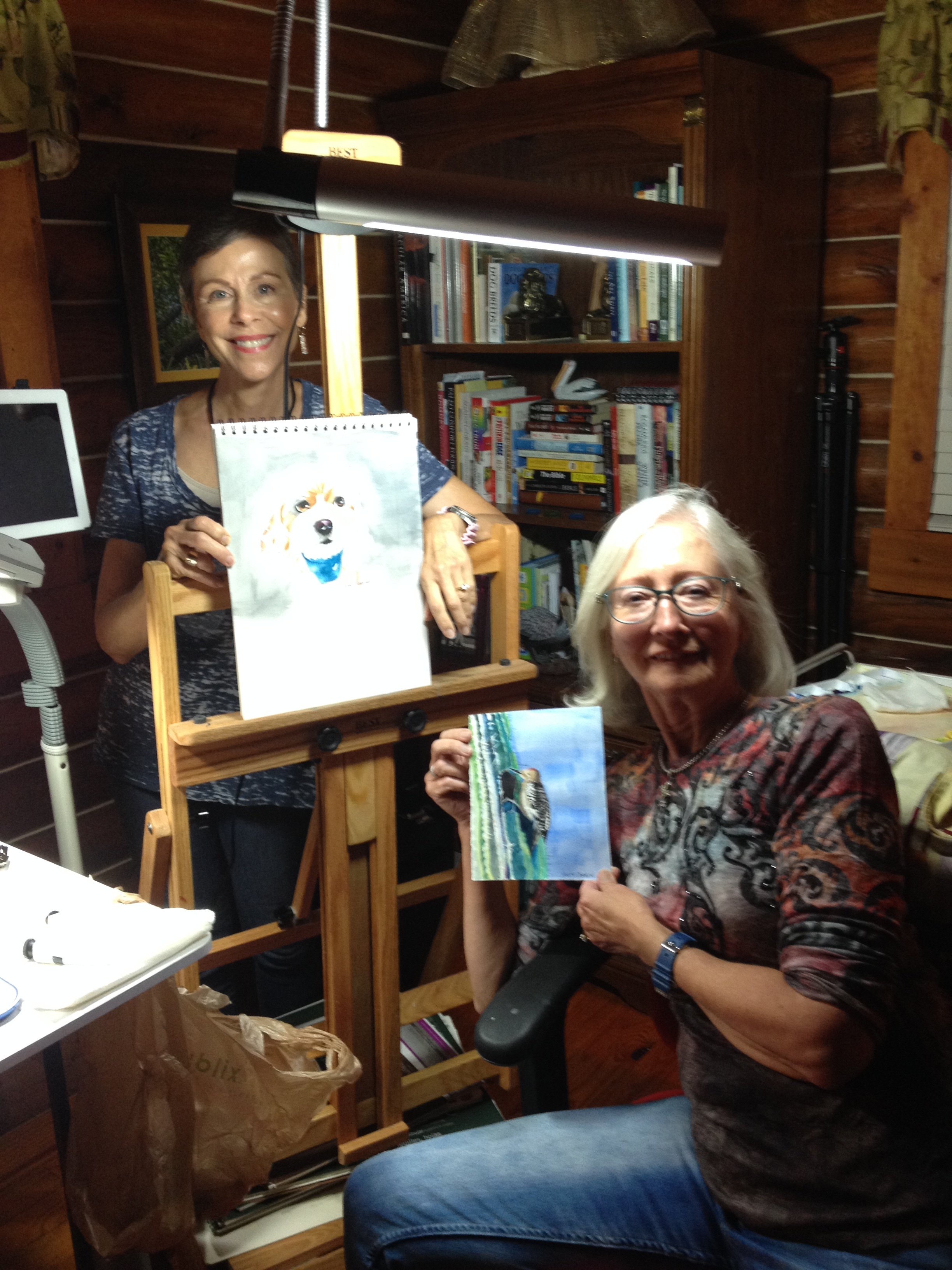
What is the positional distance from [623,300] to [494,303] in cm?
39

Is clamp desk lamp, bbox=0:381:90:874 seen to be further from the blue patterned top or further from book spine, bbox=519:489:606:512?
book spine, bbox=519:489:606:512

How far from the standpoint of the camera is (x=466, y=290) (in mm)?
2809

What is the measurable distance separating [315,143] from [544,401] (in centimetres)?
143

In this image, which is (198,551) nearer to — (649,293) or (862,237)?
(649,293)

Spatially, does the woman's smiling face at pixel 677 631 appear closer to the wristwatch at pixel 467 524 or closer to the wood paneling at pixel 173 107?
the wristwatch at pixel 467 524

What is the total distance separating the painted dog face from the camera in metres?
1.60

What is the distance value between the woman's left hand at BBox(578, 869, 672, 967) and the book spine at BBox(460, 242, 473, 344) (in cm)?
175

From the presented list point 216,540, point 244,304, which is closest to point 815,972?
point 216,540

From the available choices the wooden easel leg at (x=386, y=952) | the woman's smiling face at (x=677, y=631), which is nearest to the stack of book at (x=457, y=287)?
the wooden easel leg at (x=386, y=952)

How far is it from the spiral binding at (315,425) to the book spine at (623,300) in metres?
0.99

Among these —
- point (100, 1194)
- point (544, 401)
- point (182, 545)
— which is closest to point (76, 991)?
point (100, 1194)

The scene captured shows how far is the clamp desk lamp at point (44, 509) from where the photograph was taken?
4.89 feet

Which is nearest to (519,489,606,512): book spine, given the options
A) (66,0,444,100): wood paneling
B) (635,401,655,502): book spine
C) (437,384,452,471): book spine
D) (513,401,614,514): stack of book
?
(513,401,614,514): stack of book

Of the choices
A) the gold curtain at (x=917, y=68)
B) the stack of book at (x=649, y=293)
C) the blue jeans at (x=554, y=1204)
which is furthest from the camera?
the stack of book at (x=649, y=293)
